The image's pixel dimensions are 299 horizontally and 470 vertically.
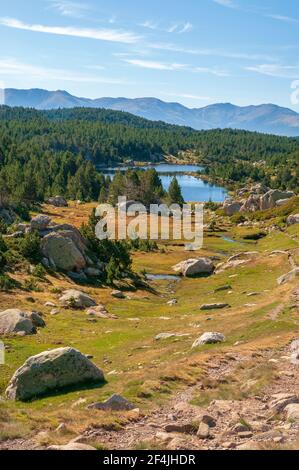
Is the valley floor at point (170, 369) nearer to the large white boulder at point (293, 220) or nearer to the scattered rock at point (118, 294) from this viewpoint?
the scattered rock at point (118, 294)

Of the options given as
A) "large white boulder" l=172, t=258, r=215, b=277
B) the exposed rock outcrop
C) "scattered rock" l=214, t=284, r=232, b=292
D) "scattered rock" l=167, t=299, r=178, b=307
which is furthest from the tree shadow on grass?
"large white boulder" l=172, t=258, r=215, b=277

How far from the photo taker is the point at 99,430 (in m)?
21.1

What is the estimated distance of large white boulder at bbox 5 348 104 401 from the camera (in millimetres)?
29500

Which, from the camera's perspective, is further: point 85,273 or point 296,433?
point 85,273

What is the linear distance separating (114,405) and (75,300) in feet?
123

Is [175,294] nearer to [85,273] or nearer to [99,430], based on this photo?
[85,273]

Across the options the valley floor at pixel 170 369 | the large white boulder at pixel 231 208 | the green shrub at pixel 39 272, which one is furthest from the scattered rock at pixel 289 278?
the large white boulder at pixel 231 208

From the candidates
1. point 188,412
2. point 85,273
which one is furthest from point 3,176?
point 188,412

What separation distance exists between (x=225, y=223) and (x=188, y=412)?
A: 135258 mm

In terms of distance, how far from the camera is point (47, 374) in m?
29.9

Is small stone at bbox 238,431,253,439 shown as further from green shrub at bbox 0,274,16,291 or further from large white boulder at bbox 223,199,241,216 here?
large white boulder at bbox 223,199,241,216

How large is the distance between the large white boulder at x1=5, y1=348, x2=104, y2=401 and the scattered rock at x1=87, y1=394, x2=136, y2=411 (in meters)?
5.84

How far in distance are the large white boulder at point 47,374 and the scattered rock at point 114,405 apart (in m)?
5.84

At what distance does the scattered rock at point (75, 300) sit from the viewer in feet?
200
